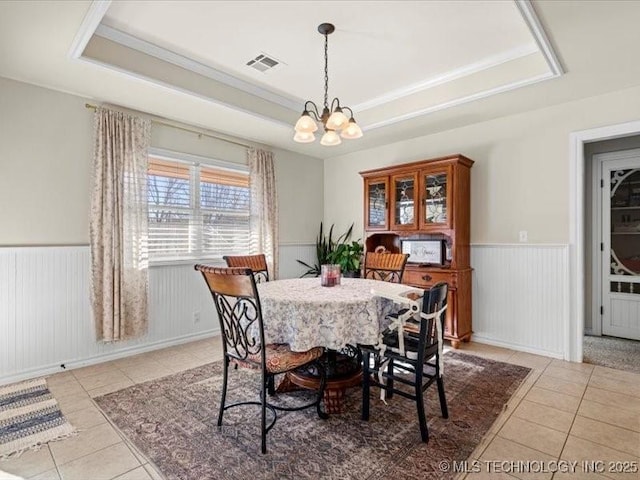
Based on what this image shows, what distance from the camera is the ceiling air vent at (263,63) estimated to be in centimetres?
282

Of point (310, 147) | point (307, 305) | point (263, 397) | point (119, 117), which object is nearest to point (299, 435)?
point (263, 397)

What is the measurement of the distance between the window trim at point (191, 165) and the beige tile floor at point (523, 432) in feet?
3.48

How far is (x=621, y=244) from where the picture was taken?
392 cm

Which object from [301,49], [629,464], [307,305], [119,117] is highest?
[301,49]

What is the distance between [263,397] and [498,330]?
2.83 meters

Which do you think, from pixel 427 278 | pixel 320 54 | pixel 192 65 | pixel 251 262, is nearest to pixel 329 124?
pixel 320 54

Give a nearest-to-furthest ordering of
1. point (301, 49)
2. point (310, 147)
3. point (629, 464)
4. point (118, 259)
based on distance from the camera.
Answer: point (629, 464) < point (301, 49) < point (118, 259) < point (310, 147)

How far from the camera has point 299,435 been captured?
200cm

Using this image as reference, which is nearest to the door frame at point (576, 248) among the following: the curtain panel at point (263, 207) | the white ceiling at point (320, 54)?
the white ceiling at point (320, 54)

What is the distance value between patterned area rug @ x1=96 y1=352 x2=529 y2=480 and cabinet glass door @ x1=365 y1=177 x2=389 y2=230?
195 centimetres

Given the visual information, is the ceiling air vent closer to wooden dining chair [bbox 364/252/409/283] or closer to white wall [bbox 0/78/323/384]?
white wall [bbox 0/78/323/384]

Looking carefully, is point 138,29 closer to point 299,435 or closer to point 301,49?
point 301,49

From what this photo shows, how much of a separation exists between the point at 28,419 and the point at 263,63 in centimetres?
306

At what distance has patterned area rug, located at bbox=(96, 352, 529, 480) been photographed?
1.72 m
